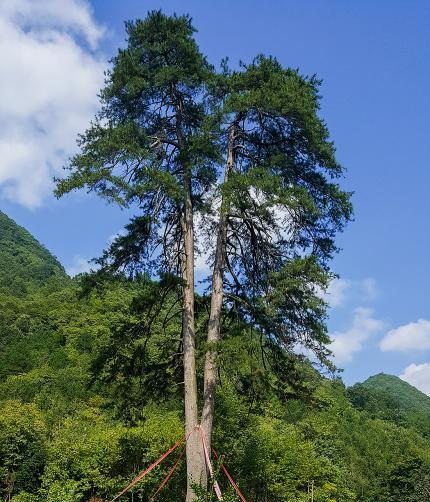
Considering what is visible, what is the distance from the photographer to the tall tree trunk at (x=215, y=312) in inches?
372

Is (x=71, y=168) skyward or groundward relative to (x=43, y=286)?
groundward

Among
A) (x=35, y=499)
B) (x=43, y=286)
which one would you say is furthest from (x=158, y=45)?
(x=43, y=286)

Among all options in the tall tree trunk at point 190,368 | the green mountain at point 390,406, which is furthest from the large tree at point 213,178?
the green mountain at point 390,406

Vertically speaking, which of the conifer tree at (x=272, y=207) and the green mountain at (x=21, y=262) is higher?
the green mountain at (x=21, y=262)

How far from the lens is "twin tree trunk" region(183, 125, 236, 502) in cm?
909

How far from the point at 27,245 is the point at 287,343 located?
145382mm

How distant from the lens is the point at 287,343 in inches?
370

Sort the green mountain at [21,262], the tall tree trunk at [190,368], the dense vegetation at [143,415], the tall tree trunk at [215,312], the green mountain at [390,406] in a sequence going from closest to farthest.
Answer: the tall tree trunk at [190,368], the tall tree trunk at [215,312], the dense vegetation at [143,415], the green mountain at [390,406], the green mountain at [21,262]

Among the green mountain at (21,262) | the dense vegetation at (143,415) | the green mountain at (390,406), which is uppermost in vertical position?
the green mountain at (21,262)

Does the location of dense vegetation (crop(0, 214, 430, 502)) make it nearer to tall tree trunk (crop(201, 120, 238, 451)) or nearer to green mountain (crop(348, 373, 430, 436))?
tall tree trunk (crop(201, 120, 238, 451))

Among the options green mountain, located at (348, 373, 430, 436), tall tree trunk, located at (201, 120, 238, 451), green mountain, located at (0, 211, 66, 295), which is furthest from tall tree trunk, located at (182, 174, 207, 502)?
green mountain, located at (0, 211, 66, 295)

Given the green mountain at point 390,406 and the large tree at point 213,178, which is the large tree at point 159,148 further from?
the green mountain at point 390,406

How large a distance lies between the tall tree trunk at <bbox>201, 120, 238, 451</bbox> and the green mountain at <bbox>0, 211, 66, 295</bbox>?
94.4 meters

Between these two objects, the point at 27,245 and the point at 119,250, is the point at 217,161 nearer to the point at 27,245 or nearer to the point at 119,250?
the point at 119,250
